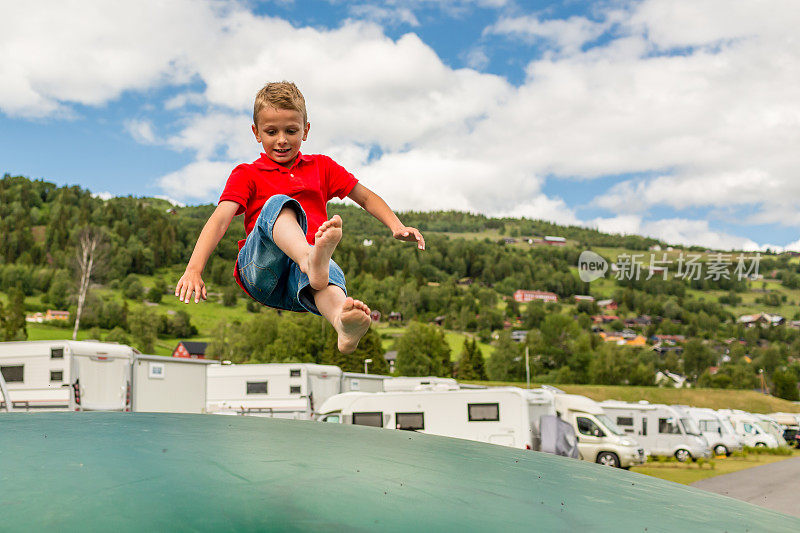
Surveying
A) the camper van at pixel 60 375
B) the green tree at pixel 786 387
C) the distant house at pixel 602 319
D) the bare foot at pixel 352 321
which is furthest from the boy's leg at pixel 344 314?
→ the distant house at pixel 602 319

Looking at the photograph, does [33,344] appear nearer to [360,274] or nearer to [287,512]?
[360,274]

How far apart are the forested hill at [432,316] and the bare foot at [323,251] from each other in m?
0.55

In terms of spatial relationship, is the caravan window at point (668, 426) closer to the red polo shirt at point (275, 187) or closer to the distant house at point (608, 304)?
the red polo shirt at point (275, 187)

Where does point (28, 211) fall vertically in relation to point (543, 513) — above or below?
above

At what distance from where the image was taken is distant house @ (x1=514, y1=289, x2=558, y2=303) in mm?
165500

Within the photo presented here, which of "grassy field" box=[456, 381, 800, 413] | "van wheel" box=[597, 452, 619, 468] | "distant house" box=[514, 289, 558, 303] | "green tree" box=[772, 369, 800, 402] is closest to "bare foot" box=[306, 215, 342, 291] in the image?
"van wheel" box=[597, 452, 619, 468]

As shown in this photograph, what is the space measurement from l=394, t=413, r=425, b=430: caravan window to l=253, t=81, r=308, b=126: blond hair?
49.4 feet

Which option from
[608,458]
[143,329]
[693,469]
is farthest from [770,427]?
[143,329]

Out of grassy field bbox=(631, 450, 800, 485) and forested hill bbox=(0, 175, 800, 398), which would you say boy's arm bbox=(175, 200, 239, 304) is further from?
grassy field bbox=(631, 450, 800, 485)

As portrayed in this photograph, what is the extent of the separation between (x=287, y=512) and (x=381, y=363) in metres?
68.5

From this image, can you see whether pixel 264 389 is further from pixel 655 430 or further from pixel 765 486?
pixel 765 486

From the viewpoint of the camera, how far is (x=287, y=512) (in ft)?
7.35

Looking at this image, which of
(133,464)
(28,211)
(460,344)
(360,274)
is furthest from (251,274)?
(28,211)

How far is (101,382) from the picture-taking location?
1802 cm
